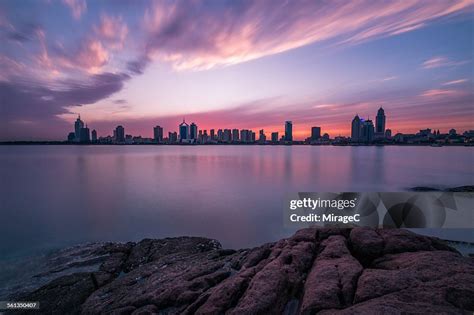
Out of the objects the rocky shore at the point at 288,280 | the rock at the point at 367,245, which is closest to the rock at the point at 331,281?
the rocky shore at the point at 288,280

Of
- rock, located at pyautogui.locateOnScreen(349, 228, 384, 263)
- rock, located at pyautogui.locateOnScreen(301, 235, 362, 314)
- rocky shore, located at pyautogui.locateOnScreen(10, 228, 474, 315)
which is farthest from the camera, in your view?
rock, located at pyautogui.locateOnScreen(349, 228, 384, 263)

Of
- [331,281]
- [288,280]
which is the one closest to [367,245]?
[331,281]

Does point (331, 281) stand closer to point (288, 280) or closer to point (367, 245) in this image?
point (288, 280)

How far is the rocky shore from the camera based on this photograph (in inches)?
179

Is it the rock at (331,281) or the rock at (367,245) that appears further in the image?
the rock at (367,245)

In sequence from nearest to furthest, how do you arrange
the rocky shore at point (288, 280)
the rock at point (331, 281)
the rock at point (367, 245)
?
the rocky shore at point (288, 280)
the rock at point (331, 281)
the rock at point (367, 245)

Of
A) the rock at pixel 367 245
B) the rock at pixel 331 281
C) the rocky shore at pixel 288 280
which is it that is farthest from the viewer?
the rock at pixel 367 245

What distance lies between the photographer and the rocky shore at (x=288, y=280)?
455 centimetres

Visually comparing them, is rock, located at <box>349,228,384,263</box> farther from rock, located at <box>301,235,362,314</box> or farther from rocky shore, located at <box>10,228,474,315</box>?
rock, located at <box>301,235,362,314</box>

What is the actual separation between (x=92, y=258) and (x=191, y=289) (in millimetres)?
6272

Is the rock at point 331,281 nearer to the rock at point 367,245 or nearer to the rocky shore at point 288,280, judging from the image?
the rocky shore at point 288,280

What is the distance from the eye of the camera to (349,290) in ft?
16.2

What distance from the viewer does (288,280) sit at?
5.81 meters

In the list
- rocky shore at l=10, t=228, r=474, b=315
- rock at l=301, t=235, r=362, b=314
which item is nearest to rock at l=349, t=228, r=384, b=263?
rocky shore at l=10, t=228, r=474, b=315
